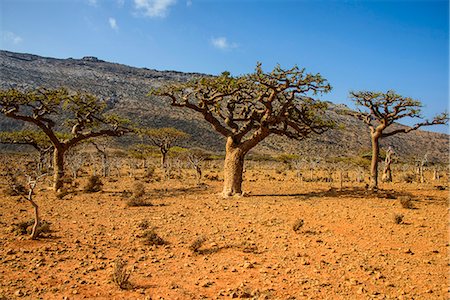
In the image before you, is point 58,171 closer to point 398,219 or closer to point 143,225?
point 143,225

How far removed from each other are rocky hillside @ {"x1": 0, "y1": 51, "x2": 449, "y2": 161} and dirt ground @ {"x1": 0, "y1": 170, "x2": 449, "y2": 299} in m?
52.0

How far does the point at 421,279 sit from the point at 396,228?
3793mm

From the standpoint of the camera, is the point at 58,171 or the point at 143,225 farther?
the point at 58,171

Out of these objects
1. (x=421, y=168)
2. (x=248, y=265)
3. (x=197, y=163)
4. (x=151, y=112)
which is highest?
(x=151, y=112)

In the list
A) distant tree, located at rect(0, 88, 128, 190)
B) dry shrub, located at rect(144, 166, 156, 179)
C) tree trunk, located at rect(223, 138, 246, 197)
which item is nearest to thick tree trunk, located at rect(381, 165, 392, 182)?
tree trunk, located at rect(223, 138, 246, 197)

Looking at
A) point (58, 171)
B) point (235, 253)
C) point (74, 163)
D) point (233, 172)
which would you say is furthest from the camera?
point (74, 163)

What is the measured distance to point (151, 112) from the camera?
81.6 meters

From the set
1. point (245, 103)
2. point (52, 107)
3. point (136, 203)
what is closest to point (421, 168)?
point (245, 103)

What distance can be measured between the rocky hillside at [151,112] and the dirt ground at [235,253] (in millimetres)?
51954

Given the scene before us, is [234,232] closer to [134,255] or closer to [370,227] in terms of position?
[134,255]

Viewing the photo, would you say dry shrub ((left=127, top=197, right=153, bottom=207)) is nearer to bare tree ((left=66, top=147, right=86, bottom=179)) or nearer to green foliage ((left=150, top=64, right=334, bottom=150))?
green foliage ((left=150, top=64, right=334, bottom=150))

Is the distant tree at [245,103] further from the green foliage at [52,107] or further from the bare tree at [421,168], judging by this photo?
the bare tree at [421,168]

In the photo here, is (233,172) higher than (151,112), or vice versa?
(151,112)

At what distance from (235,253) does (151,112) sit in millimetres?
76427
